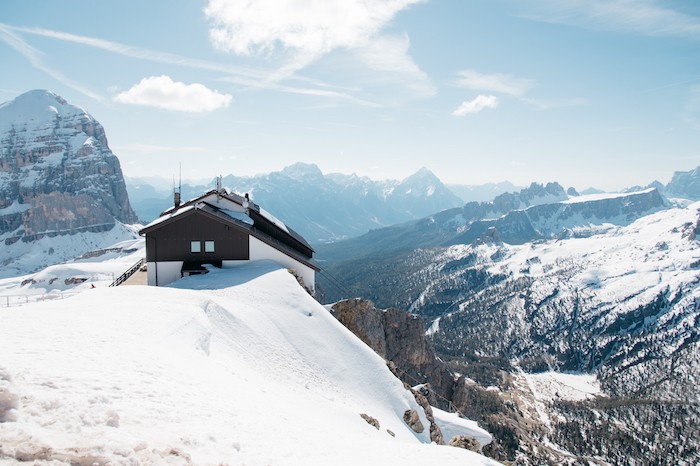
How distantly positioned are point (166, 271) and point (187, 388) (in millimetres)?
23931

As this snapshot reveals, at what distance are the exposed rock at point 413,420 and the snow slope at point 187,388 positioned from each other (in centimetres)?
33

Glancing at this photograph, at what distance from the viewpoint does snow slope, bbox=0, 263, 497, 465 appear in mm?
8930

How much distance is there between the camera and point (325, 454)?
447 inches

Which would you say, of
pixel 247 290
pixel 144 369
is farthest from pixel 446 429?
pixel 144 369

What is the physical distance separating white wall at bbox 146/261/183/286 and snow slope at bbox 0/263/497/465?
1019cm

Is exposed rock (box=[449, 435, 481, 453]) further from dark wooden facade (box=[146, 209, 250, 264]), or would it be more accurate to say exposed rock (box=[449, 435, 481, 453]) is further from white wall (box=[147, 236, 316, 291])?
dark wooden facade (box=[146, 209, 250, 264])

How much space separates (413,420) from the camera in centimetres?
2497

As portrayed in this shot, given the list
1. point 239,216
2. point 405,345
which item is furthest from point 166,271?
point 405,345

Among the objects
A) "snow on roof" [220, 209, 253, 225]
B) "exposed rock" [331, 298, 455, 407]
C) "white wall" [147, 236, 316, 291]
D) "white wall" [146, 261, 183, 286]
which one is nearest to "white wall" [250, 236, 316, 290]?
"white wall" [147, 236, 316, 291]

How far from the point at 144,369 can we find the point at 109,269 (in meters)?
104

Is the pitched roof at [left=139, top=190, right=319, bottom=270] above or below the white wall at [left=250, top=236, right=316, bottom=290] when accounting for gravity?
above

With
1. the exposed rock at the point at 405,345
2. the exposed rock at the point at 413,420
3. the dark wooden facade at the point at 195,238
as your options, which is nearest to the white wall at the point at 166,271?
the dark wooden facade at the point at 195,238

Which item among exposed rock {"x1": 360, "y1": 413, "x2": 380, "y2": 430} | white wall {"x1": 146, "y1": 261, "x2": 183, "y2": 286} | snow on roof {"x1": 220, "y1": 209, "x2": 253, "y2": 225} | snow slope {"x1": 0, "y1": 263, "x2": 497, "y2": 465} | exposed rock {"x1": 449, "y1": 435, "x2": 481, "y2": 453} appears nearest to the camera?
snow slope {"x1": 0, "y1": 263, "x2": 497, "y2": 465}

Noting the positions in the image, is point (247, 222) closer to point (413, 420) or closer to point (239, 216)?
point (239, 216)
